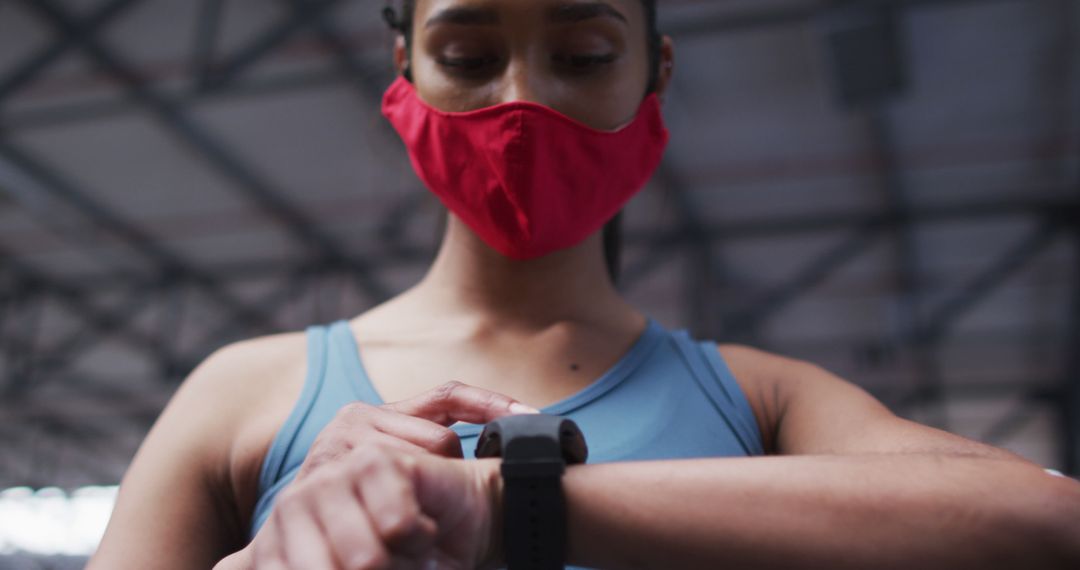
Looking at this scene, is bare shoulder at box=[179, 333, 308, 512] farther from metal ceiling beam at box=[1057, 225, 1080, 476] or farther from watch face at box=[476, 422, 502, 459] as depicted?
metal ceiling beam at box=[1057, 225, 1080, 476]

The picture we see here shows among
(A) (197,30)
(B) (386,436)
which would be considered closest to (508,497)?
(B) (386,436)

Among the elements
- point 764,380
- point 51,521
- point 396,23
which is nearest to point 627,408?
point 764,380

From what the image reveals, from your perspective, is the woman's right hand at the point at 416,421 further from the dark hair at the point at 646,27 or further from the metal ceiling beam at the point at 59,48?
the metal ceiling beam at the point at 59,48

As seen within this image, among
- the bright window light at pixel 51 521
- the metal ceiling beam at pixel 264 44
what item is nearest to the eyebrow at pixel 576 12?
the metal ceiling beam at pixel 264 44

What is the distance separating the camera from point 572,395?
108 cm

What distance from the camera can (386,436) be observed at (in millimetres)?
788

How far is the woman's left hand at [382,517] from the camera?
0.65 meters

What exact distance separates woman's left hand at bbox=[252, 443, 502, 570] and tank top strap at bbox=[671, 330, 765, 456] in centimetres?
43

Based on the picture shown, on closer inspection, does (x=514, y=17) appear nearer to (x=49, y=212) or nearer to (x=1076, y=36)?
(x=1076, y=36)

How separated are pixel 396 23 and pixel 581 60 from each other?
346mm

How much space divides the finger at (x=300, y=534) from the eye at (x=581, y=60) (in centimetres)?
67

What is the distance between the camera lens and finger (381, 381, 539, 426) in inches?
33.3

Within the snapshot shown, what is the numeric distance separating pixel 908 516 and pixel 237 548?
2.56 ft

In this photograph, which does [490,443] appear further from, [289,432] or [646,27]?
[646,27]
